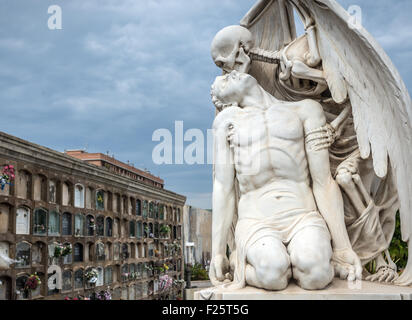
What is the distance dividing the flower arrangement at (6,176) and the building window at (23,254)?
2.97ft

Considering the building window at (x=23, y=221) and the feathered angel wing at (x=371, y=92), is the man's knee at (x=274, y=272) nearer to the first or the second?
the feathered angel wing at (x=371, y=92)

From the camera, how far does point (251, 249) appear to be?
211 cm

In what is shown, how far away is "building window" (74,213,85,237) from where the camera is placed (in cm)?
804

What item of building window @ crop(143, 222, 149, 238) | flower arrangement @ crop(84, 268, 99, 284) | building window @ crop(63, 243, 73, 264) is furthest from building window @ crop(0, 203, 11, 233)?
building window @ crop(143, 222, 149, 238)

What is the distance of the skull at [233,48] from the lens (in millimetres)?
2688

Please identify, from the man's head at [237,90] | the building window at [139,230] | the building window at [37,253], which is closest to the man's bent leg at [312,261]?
the man's head at [237,90]

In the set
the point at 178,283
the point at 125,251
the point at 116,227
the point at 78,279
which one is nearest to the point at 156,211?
the point at 178,283

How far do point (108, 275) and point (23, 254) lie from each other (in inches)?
116

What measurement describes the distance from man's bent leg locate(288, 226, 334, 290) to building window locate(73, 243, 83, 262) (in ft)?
21.5

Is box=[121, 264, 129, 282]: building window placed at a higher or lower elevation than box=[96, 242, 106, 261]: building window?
lower

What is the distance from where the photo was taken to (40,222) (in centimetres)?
700

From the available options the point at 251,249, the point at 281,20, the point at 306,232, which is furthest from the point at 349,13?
the point at 251,249

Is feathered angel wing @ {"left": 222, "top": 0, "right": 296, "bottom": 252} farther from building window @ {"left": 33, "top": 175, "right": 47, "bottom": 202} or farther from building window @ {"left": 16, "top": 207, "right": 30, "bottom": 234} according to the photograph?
building window @ {"left": 33, "top": 175, "right": 47, "bottom": 202}
